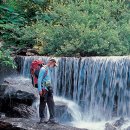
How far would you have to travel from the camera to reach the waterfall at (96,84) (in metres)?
12.2

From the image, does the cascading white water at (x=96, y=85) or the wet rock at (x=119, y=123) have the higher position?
the cascading white water at (x=96, y=85)

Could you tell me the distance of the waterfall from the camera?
1220 centimetres

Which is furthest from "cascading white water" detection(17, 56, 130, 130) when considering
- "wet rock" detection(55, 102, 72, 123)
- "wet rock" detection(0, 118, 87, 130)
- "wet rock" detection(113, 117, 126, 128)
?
"wet rock" detection(0, 118, 87, 130)

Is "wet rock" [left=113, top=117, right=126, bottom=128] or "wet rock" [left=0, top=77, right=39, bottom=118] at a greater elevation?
"wet rock" [left=0, top=77, right=39, bottom=118]

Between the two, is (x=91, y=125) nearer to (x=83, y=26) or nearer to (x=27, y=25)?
(x=83, y=26)

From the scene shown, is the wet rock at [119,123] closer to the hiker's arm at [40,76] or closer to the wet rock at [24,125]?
the wet rock at [24,125]

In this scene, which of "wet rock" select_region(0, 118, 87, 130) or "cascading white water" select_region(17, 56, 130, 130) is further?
"cascading white water" select_region(17, 56, 130, 130)

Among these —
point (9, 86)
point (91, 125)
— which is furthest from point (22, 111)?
point (91, 125)

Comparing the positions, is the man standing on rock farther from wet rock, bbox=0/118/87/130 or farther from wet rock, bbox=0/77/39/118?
wet rock, bbox=0/77/39/118

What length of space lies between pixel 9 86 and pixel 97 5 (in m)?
6.48

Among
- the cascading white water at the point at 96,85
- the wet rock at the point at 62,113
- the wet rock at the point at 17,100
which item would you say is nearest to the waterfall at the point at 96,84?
the cascading white water at the point at 96,85

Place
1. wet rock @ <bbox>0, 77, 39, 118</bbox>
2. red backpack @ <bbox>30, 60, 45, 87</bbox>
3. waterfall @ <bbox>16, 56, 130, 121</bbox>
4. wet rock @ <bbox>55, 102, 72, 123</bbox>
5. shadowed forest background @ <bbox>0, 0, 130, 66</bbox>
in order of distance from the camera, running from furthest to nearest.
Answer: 1. shadowed forest background @ <bbox>0, 0, 130, 66</bbox>
2. waterfall @ <bbox>16, 56, 130, 121</bbox>
3. wet rock @ <bbox>55, 102, 72, 123</bbox>
4. wet rock @ <bbox>0, 77, 39, 118</bbox>
5. red backpack @ <bbox>30, 60, 45, 87</bbox>

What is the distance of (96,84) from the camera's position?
12656 millimetres

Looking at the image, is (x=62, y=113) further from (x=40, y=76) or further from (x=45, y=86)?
(x=40, y=76)
